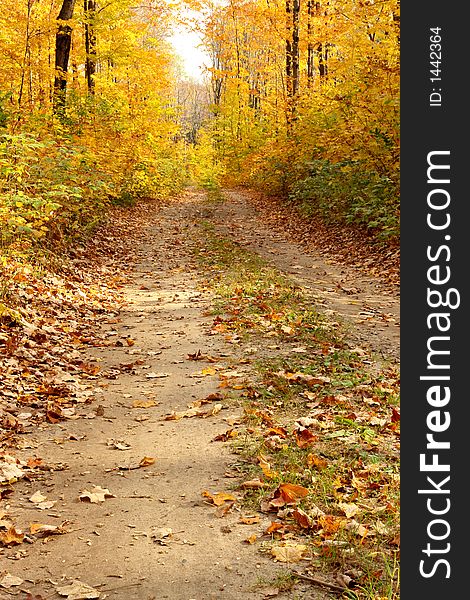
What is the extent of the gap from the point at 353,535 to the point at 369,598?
0.56 metres

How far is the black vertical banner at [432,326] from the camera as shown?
2131 mm

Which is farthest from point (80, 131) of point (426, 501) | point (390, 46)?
point (426, 501)

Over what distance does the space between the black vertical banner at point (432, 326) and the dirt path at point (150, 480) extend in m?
1.03

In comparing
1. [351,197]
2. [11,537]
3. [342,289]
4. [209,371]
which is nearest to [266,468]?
[11,537]

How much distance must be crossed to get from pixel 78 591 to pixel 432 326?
7.11 ft

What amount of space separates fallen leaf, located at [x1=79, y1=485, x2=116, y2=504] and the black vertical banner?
2415 millimetres

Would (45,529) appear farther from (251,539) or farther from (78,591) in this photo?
(251,539)

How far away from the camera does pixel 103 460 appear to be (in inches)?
183

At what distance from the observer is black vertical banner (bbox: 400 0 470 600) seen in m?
2.13

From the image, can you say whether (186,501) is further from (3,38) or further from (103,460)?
(3,38)

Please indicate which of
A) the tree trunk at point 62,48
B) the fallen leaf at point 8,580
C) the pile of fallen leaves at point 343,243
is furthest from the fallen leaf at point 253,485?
the tree trunk at point 62,48

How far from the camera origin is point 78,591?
3.15 metres

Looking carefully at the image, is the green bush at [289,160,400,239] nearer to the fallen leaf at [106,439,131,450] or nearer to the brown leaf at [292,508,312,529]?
the fallen leaf at [106,439,131,450]

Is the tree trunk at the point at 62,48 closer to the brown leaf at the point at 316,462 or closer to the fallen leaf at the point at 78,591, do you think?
the brown leaf at the point at 316,462
